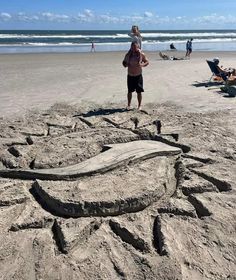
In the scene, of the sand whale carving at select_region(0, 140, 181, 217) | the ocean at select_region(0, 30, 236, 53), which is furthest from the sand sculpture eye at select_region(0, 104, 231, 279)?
the ocean at select_region(0, 30, 236, 53)

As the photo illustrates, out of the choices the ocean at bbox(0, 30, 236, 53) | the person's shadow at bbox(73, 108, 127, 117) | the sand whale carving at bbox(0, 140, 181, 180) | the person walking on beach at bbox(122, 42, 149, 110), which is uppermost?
the person walking on beach at bbox(122, 42, 149, 110)

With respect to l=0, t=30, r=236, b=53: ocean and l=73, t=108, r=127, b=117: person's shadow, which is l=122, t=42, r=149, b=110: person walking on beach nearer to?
l=73, t=108, r=127, b=117: person's shadow

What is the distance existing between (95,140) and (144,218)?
2.29m

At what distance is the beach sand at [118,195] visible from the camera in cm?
337

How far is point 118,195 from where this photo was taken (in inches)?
166

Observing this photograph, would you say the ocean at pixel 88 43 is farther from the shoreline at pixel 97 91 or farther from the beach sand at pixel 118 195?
the beach sand at pixel 118 195

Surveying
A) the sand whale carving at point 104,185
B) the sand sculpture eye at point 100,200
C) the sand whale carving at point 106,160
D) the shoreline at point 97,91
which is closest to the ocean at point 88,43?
the shoreline at point 97,91

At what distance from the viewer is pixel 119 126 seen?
23.1 feet

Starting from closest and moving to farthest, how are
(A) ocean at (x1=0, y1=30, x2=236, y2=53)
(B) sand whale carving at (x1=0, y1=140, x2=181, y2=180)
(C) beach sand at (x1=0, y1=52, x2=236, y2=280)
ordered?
(C) beach sand at (x1=0, y1=52, x2=236, y2=280)
(B) sand whale carving at (x1=0, y1=140, x2=181, y2=180)
(A) ocean at (x1=0, y1=30, x2=236, y2=53)

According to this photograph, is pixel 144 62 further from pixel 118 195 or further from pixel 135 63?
pixel 118 195

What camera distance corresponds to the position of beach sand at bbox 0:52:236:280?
3.37 m

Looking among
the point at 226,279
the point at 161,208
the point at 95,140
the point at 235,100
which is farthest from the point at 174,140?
the point at 235,100

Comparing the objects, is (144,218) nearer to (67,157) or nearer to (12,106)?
(67,157)

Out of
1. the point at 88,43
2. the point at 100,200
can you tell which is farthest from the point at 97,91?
the point at 88,43
